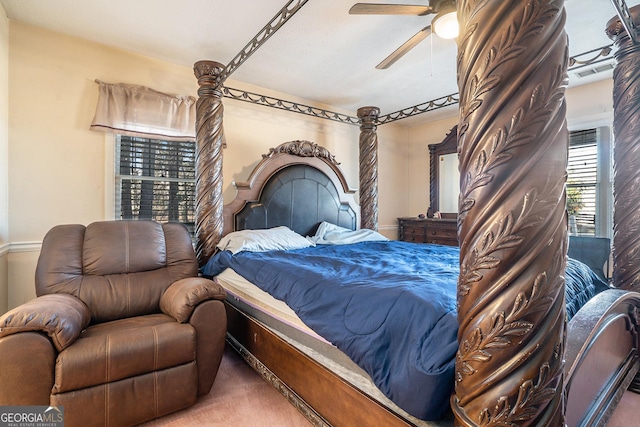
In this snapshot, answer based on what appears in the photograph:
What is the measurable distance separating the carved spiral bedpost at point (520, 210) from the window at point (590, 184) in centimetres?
346

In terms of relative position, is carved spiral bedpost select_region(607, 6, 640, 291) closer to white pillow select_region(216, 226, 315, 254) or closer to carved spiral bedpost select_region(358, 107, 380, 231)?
carved spiral bedpost select_region(358, 107, 380, 231)

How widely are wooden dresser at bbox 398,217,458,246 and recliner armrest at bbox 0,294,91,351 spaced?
4088mm

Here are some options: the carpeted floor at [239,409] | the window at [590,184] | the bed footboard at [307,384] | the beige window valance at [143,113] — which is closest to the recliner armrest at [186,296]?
the bed footboard at [307,384]

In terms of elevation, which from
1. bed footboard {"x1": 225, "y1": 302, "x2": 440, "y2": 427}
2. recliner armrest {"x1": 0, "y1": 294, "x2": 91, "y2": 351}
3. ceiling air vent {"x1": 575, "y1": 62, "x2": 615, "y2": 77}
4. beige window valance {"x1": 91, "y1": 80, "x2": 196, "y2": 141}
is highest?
ceiling air vent {"x1": 575, "y1": 62, "x2": 615, "y2": 77}

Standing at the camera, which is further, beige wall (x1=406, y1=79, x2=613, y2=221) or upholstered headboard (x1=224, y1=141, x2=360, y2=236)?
beige wall (x1=406, y1=79, x2=613, y2=221)

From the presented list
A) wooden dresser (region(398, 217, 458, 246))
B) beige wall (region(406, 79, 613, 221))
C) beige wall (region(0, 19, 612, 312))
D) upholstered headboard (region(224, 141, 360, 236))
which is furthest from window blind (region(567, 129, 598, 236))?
upholstered headboard (region(224, 141, 360, 236))

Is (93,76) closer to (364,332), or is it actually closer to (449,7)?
(449,7)

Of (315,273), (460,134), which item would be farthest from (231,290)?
(460,134)

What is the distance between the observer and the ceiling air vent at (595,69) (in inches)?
123

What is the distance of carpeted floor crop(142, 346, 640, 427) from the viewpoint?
1719 millimetres

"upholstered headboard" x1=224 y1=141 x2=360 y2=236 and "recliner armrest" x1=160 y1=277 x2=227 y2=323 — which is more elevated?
"upholstered headboard" x1=224 y1=141 x2=360 y2=236

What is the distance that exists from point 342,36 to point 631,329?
300 cm

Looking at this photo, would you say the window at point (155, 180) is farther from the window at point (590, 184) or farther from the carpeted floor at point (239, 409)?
the window at point (590, 184)

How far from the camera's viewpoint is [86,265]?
2.12 meters
